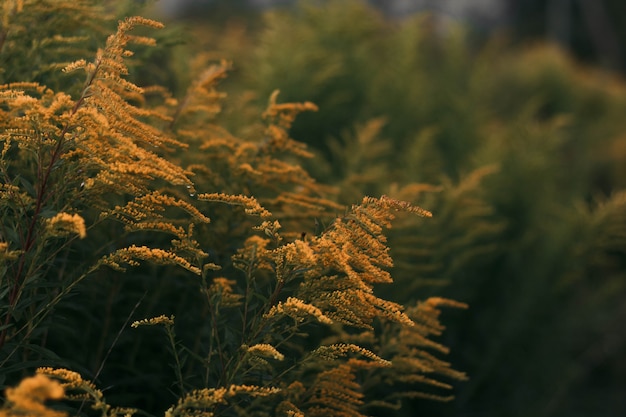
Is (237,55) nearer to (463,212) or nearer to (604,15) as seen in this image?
(463,212)

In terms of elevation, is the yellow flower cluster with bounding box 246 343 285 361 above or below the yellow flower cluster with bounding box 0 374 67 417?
above

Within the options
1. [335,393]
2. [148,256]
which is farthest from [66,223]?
[335,393]

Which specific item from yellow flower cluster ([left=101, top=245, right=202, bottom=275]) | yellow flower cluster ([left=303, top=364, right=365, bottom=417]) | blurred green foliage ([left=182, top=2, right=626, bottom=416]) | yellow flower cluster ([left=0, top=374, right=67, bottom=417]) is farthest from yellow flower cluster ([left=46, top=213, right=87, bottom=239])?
blurred green foliage ([left=182, top=2, right=626, bottom=416])

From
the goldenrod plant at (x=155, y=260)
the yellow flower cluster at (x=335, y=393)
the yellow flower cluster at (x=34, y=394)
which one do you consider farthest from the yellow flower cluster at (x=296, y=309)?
the yellow flower cluster at (x=34, y=394)

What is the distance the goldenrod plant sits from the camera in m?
1.96

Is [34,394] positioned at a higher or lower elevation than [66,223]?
lower

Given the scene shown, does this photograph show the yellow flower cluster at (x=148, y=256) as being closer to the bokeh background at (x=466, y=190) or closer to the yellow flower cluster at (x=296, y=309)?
the yellow flower cluster at (x=296, y=309)

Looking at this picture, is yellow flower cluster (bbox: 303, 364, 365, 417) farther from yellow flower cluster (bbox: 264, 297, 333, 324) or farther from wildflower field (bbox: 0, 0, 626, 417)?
yellow flower cluster (bbox: 264, 297, 333, 324)

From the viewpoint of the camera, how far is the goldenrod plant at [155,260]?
77.0 inches

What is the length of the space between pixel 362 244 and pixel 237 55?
3.87 m

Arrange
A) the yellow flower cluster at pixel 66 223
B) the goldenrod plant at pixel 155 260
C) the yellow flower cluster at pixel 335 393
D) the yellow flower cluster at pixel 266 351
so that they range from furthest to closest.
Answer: the yellow flower cluster at pixel 335 393, the goldenrod plant at pixel 155 260, the yellow flower cluster at pixel 266 351, the yellow flower cluster at pixel 66 223

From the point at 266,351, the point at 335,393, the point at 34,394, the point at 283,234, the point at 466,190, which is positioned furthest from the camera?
the point at 466,190

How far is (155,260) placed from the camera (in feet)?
6.55

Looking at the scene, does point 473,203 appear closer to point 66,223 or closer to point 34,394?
point 66,223
